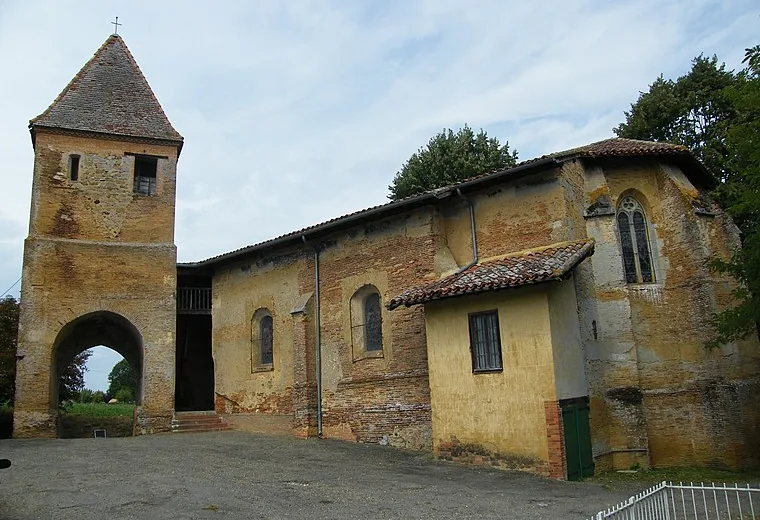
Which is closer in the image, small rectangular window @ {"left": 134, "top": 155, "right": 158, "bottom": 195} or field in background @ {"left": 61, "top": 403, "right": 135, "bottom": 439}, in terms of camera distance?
small rectangular window @ {"left": 134, "top": 155, "right": 158, "bottom": 195}

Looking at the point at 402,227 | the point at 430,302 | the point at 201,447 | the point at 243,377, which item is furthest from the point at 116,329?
the point at 430,302

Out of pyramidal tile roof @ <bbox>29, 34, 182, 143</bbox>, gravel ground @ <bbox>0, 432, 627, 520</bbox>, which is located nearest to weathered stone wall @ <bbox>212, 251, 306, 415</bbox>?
gravel ground @ <bbox>0, 432, 627, 520</bbox>

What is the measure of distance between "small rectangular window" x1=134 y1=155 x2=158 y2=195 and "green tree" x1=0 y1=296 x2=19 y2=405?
6.17 metres

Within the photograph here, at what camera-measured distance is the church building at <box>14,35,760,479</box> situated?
1251cm

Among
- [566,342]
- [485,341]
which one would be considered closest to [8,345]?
[485,341]

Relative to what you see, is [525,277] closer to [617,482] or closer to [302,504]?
[617,482]

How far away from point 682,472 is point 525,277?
5519 millimetres

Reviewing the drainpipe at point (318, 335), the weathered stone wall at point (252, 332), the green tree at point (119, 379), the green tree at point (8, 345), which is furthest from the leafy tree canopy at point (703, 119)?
the green tree at point (119, 379)

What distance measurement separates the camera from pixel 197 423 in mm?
19734

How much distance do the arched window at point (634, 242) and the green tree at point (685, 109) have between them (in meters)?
8.32

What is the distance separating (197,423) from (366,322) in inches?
280

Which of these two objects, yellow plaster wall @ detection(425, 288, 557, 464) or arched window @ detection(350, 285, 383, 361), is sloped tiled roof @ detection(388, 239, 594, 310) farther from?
arched window @ detection(350, 285, 383, 361)

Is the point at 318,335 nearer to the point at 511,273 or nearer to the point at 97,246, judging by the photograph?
the point at 511,273

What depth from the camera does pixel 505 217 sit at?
14766mm
